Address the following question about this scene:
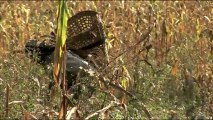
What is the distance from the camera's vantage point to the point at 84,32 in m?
3.67

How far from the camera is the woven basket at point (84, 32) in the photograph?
366 cm

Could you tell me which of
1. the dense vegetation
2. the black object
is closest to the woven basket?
the black object

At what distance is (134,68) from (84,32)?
421mm

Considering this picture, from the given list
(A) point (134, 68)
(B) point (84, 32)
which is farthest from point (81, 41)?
(A) point (134, 68)

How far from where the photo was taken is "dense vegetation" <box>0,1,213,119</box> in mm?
2969

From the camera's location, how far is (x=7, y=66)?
355cm

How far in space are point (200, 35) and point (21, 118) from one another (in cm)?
195

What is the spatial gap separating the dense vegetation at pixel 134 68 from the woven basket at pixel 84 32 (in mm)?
195

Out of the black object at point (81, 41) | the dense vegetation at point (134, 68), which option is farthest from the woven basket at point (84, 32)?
the dense vegetation at point (134, 68)

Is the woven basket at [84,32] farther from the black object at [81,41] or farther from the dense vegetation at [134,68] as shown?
the dense vegetation at [134,68]

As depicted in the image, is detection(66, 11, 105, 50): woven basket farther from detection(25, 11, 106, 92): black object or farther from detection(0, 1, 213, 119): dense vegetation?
detection(0, 1, 213, 119): dense vegetation

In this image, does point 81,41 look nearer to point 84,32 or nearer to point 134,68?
point 84,32

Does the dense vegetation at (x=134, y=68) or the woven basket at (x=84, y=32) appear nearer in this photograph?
the dense vegetation at (x=134, y=68)

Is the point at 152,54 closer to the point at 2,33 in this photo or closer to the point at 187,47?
the point at 187,47
